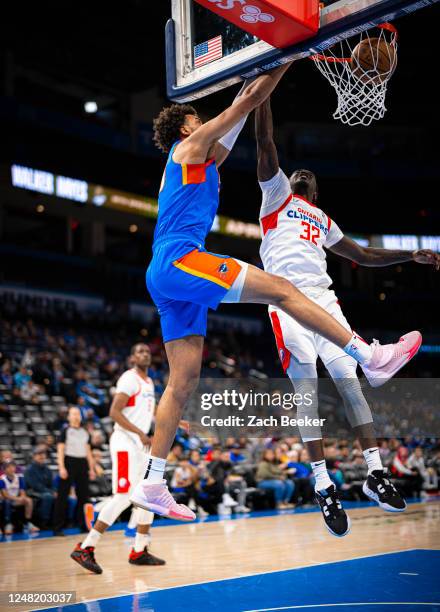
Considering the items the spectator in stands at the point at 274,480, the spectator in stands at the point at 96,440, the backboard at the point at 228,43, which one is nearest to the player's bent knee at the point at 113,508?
the backboard at the point at 228,43

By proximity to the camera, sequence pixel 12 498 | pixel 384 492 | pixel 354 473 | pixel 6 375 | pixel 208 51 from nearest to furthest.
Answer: pixel 384 492, pixel 208 51, pixel 12 498, pixel 6 375, pixel 354 473

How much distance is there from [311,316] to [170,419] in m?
1.08

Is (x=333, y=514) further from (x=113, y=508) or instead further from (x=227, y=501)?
(x=227, y=501)

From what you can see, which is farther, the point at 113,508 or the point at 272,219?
the point at 113,508

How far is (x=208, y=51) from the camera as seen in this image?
512cm

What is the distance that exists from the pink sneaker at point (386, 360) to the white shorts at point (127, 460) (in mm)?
4132

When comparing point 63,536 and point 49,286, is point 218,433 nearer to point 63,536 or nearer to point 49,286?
point 63,536

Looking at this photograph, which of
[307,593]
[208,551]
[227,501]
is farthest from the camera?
[227,501]

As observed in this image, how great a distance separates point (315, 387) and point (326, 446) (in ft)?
34.9

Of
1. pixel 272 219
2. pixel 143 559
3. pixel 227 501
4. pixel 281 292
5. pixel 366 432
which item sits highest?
pixel 272 219

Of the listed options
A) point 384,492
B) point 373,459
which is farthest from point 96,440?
point 384,492

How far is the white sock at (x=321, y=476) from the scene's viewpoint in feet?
16.2

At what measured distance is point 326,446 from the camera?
15.4m

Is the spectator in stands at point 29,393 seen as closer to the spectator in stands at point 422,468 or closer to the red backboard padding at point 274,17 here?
the spectator in stands at point 422,468
